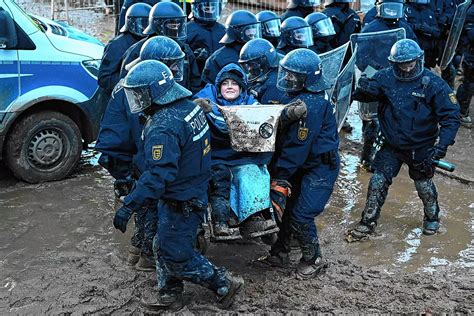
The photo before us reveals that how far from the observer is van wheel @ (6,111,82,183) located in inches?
284

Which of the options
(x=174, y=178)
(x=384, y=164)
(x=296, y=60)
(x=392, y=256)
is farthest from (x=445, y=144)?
(x=174, y=178)

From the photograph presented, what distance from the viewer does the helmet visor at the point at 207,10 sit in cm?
766

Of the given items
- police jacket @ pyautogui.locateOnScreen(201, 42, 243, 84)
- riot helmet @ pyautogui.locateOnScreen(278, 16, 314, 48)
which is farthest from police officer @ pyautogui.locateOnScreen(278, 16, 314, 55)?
police jacket @ pyautogui.locateOnScreen(201, 42, 243, 84)

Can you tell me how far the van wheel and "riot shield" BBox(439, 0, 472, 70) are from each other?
5.70m

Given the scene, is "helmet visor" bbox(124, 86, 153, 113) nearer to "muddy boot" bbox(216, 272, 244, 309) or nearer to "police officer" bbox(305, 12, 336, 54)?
"muddy boot" bbox(216, 272, 244, 309)

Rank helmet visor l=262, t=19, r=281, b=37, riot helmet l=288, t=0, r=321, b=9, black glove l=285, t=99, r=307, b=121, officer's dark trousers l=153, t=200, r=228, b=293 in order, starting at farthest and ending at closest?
riot helmet l=288, t=0, r=321, b=9 < helmet visor l=262, t=19, r=281, b=37 < black glove l=285, t=99, r=307, b=121 < officer's dark trousers l=153, t=200, r=228, b=293

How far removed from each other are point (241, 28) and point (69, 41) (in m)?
2.06

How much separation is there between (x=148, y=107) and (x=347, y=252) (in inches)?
105

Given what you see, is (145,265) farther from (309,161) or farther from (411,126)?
(411,126)

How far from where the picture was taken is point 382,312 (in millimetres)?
5188

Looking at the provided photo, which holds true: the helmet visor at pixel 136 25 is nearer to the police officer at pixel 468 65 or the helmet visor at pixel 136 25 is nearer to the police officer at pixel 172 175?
the police officer at pixel 172 175

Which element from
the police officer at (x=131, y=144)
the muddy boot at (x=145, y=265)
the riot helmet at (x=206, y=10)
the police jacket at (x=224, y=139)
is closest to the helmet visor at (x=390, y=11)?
the riot helmet at (x=206, y=10)

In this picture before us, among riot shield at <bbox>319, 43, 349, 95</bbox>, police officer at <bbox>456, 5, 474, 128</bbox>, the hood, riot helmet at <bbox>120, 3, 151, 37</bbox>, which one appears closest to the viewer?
riot helmet at <bbox>120, 3, 151, 37</bbox>

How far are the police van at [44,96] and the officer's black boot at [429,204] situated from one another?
12.5 ft
